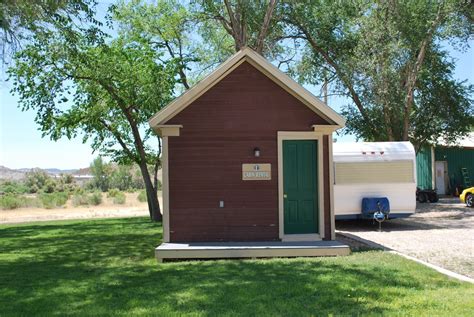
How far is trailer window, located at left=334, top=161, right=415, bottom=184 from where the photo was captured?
15258 mm

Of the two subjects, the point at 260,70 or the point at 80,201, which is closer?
the point at 260,70

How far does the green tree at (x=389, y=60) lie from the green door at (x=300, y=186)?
11648 mm

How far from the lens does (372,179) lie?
50.2 feet

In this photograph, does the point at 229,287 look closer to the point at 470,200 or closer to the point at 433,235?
the point at 433,235

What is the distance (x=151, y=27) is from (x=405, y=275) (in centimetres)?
1898

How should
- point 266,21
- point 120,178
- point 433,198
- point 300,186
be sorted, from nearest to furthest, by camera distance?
point 300,186 → point 266,21 → point 433,198 → point 120,178

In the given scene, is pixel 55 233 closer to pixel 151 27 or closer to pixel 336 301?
pixel 151 27

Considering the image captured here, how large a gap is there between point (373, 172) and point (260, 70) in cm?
597

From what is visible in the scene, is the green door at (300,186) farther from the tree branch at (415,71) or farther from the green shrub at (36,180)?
the green shrub at (36,180)

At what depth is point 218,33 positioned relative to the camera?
25.7 m

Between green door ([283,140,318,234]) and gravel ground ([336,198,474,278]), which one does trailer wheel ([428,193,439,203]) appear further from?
green door ([283,140,318,234])

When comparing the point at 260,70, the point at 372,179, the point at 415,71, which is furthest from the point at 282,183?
the point at 415,71

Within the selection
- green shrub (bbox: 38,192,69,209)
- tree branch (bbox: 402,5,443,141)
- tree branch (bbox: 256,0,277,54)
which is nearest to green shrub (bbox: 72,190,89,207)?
green shrub (bbox: 38,192,69,209)

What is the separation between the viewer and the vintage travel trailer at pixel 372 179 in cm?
1523
